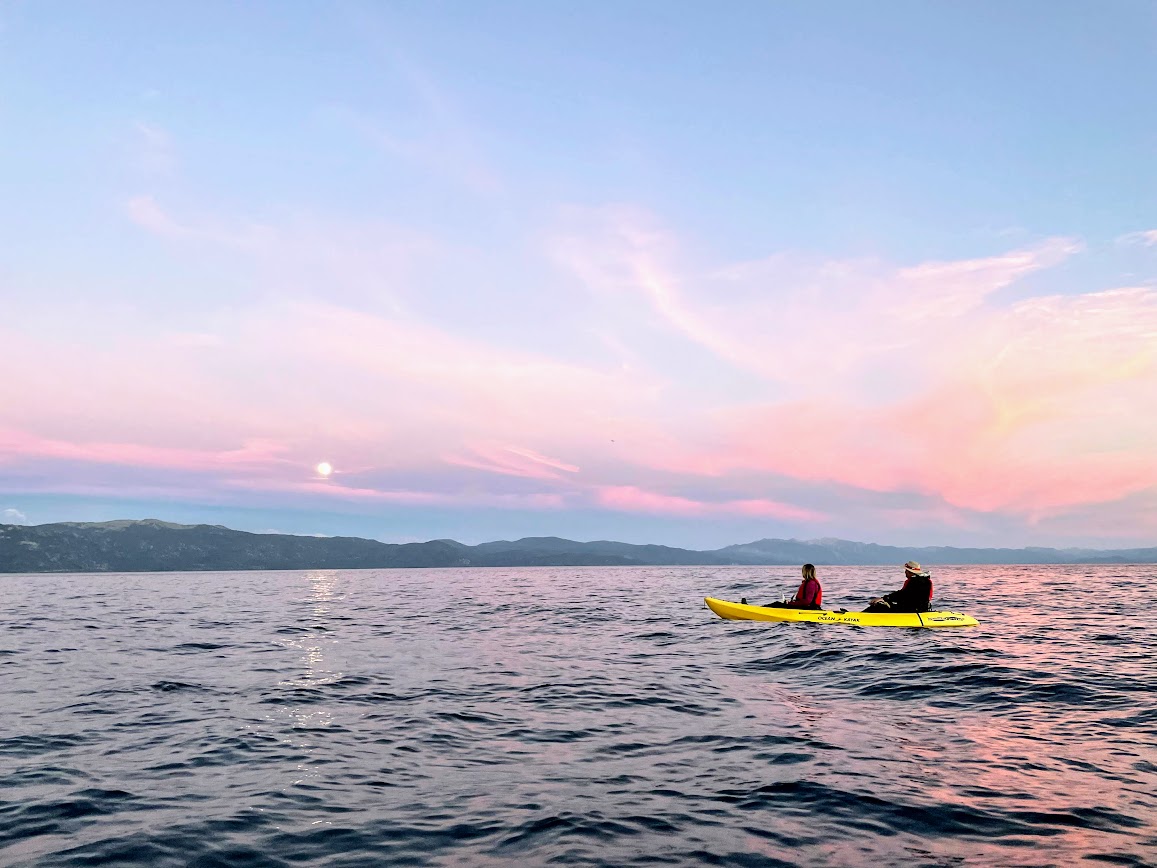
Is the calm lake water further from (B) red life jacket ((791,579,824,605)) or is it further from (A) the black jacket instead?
(B) red life jacket ((791,579,824,605))

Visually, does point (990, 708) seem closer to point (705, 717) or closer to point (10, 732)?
point (705, 717)

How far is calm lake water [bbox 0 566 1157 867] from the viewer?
26.0 ft

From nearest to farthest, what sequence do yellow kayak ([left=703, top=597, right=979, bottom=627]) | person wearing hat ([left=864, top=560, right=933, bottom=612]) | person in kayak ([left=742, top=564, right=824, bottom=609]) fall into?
yellow kayak ([left=703, top=597, right=979, bottom=627]) < person wearing hat ([left=864, top=560, right=933, bottom=612]) < person in kayak ([left=742, top=564, right=824, bottom=609])

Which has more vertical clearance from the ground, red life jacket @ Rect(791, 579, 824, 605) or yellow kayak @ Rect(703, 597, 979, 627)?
red life jacket @ Rect(791, 579, 824, 605)

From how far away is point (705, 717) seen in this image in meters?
14.2

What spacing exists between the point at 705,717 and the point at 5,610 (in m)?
55.0

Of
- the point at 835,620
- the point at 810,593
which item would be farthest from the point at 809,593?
the point at 835,620

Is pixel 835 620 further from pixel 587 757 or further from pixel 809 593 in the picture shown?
pixel 587 757

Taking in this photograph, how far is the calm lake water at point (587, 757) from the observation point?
792cm

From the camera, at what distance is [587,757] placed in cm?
1135

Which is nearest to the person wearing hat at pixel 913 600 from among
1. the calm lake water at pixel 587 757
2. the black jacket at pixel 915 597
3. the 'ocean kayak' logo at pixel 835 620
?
the black jacket at pixel 915 597

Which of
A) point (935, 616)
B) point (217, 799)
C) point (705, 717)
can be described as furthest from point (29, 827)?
point (935, 616)

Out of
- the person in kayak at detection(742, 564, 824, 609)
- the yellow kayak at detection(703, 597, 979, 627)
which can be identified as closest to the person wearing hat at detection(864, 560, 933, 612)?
the yellow kayak at detection(703, 597, 979, 627)

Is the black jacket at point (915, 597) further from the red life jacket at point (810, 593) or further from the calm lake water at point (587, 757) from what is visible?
the calm lake water at point (587, 757)
